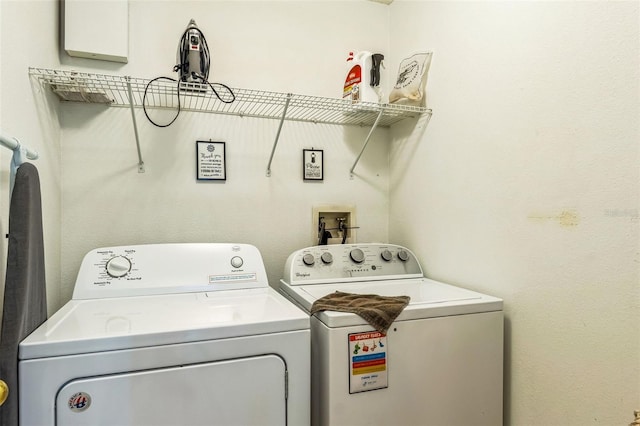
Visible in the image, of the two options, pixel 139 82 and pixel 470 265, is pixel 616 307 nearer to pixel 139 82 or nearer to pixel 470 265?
pixel 470 265

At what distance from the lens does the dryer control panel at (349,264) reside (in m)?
1.67

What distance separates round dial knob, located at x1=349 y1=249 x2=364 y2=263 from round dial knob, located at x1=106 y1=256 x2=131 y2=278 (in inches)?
39.0

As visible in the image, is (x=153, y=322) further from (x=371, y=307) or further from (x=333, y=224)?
(x=333, y=224)

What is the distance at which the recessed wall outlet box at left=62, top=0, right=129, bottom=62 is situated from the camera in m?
1.54

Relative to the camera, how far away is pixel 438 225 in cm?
174

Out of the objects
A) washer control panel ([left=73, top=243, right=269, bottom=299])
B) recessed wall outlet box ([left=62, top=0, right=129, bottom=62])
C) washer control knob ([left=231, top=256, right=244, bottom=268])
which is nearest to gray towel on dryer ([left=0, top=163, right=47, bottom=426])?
washer control panel ([left=73, top=243, right=269, bottom=299])

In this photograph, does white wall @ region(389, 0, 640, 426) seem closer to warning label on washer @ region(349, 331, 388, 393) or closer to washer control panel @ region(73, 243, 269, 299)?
warning label on washer @ region(349, 331, 388, 393)

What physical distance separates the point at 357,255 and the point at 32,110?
4.69 feet

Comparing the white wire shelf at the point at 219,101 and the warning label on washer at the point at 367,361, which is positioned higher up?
the white wire shelf at the point at 219,101

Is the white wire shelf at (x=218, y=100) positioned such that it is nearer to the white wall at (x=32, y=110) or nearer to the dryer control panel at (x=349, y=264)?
the white wall at (x=32, y=110)

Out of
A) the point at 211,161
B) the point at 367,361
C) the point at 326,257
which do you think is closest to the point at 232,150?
the point at 211,161

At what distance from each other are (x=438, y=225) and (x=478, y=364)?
665mm

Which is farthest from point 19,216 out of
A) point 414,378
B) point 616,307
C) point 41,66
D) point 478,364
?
point 616,307

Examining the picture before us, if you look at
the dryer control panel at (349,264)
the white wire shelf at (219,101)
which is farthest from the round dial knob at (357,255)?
the white wire shelf at (219,101)
